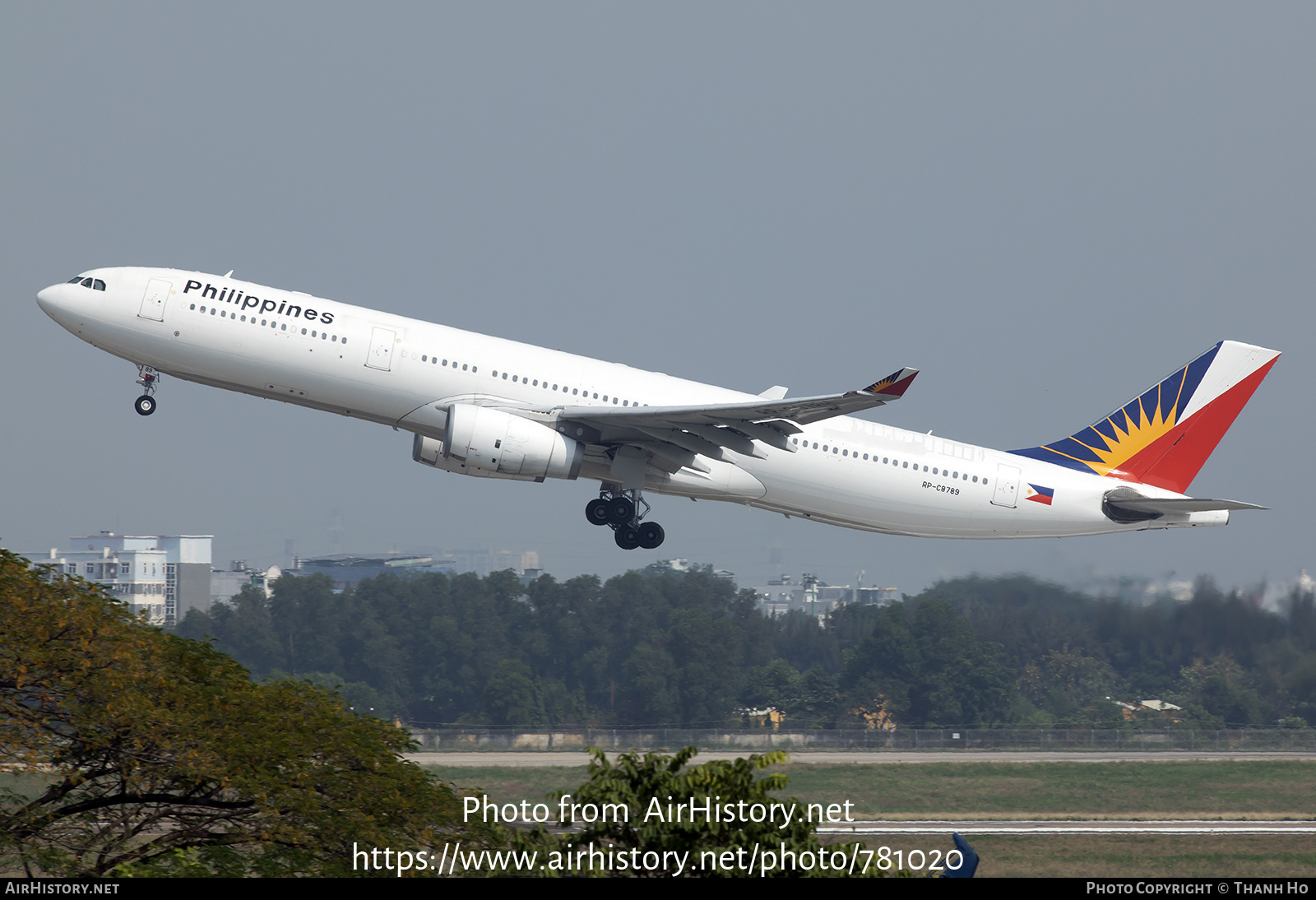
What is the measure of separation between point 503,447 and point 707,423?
15.3ft

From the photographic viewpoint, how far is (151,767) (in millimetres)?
17094

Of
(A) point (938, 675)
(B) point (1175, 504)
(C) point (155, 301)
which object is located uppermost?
(C) point (155, 301)

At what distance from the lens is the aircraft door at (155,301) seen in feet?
94.3

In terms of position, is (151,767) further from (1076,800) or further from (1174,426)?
(1076,800)

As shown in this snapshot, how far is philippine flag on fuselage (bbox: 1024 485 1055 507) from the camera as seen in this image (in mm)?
33312

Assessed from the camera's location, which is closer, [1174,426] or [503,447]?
[503,447]

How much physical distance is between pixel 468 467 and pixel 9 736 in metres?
13.4

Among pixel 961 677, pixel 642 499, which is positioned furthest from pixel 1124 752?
pixel 642 499

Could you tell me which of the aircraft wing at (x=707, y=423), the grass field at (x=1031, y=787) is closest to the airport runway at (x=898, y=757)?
the grass field at (x=1031, y=787)

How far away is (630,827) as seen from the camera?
11070 mm

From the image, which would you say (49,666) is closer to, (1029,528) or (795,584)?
(1029,528)

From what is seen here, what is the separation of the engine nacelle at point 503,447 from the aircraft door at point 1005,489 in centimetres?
1124

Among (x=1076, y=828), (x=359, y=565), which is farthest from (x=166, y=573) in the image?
(x=1076, y=828)

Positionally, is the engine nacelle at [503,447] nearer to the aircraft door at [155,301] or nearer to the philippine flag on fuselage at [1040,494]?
the aircraft door at [155,301]
